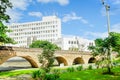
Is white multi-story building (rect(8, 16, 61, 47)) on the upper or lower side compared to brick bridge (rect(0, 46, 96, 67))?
upper

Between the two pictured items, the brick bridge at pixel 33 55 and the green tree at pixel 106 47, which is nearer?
the green tree at pixel 106 47

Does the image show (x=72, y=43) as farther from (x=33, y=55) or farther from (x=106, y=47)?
(x=106, y=47)

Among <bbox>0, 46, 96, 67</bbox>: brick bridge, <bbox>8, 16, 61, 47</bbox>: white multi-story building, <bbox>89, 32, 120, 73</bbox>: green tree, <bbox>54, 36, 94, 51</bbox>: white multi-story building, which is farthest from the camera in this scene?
<bbox>8, 16, 61, 47</bbox>: white multi-story building

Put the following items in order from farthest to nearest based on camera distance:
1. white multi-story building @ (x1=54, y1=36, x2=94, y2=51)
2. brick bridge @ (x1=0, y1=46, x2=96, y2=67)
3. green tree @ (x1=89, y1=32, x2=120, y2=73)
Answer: white multi-story building @ (x1=54, y1=36, x2=94, y2=51) → brick bridge @ (x1=0, y1=46, x2=96, y2=67) → green tree @ (x1=89, y1=32, x2=120, y2=73)

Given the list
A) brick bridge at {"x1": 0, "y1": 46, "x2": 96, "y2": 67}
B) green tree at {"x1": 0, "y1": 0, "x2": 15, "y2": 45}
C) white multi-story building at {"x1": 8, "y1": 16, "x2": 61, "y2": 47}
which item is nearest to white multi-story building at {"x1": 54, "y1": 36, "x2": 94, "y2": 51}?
white multi-story building at {"x1": 8, "y1": 16, "x2": 61, "y2": 47}

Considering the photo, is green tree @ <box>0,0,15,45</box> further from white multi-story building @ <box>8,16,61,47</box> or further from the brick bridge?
white multi-story building @ <box>8,16,61,47</box>

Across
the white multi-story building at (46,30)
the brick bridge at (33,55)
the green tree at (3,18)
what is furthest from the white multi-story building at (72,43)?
the green tree at (3,18)

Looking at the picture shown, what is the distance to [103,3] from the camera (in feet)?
196

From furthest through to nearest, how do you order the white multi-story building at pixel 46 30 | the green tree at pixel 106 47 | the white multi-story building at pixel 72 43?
the white multi-story building at pixel 46 30 → the white multi-story building at pixel 72 43 → the green tree at pixel 106 47

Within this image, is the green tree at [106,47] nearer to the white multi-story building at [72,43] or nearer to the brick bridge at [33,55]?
the brick bridge at [33,55]

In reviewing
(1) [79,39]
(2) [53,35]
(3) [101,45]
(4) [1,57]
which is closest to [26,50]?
(4) [1,57]

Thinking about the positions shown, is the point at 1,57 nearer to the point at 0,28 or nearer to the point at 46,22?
the point at 0,28

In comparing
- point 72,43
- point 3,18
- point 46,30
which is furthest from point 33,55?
point 46,30

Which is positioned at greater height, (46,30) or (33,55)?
(46,30)
